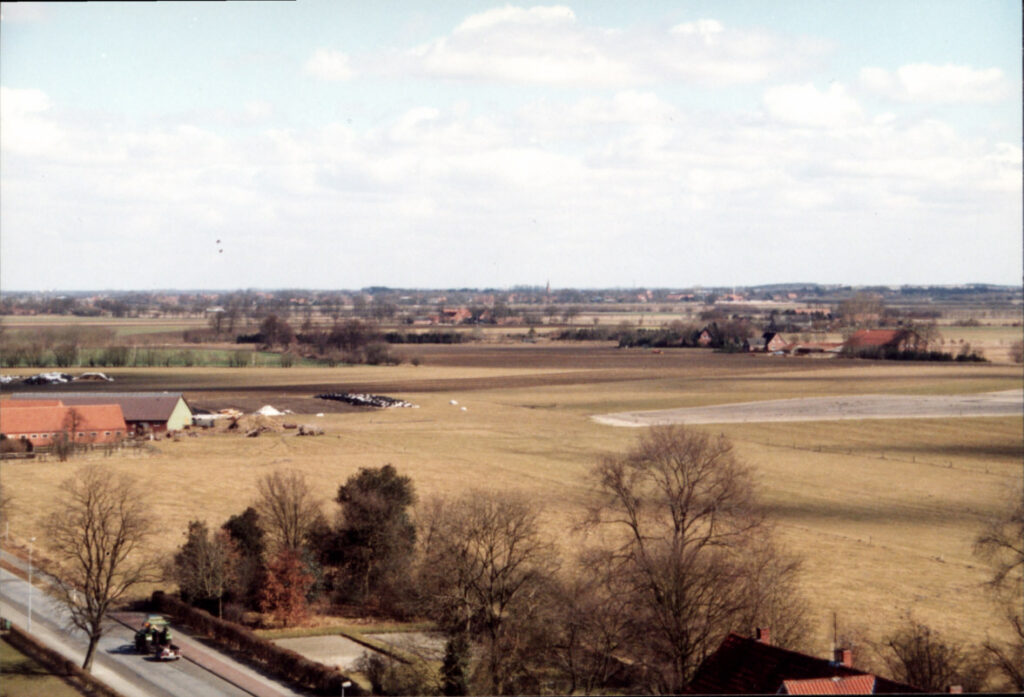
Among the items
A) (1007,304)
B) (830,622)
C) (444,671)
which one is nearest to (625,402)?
(830,622)

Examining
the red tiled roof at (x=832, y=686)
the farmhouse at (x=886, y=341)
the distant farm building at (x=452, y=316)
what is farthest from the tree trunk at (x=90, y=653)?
the farmhouse at (x=886, y=341)

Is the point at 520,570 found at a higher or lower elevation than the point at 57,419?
lower

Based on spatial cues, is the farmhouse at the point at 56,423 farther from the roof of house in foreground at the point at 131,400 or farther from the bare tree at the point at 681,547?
the bare tree at the point at 681,547

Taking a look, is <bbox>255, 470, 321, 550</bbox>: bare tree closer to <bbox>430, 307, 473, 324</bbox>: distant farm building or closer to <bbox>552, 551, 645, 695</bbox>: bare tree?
<bbox>552, 551, 645, 695</bbox>: bare tree

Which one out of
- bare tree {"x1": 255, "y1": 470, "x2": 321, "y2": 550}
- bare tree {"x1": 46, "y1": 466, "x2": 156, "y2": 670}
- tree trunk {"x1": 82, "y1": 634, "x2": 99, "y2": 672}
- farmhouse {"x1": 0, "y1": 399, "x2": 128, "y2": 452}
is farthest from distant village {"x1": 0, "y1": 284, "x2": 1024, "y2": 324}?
tree trunk {"x1": 82, "y1": 634, "x2": 99, "y2": 672}

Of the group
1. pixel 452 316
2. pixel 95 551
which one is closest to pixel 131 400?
pixel 95 551

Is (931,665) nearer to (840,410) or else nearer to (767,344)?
(840,410)
